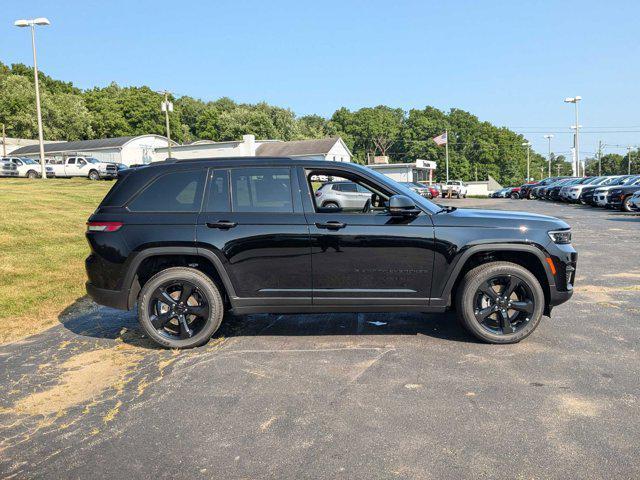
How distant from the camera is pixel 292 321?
602 centimetres

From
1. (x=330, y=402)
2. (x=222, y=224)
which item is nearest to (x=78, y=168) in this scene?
(x=222, y=224)

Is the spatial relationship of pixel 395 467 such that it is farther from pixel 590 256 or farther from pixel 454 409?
pixel 590 256

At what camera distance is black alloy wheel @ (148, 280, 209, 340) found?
5.09 metres

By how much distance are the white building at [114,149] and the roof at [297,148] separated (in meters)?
11.5

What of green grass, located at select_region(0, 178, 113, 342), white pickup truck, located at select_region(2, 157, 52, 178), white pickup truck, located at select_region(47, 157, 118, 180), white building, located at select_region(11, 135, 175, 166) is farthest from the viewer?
white building, located at select_region(11, 135, 175, 166)

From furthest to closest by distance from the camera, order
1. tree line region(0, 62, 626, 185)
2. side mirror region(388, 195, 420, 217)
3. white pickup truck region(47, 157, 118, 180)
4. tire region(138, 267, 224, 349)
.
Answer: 1. tree line region(0, 62, 626, 185)
2. white pickup truck region(47, 157, 118, 180)
3. tire region(138, 267, 224, 349)
4. side mirror region(388, 195, 420, 217)

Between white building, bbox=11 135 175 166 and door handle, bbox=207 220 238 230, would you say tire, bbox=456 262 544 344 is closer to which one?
door handle, bbox=207 220 238 230

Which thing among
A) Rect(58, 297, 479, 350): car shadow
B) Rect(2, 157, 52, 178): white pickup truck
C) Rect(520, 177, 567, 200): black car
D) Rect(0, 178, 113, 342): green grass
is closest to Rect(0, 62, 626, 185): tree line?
Rect(2, 157, 52, 178): white pickup truck

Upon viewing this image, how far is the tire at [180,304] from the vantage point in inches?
199

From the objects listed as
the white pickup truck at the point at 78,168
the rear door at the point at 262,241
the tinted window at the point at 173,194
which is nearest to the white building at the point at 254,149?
the white pickup truck at the point at 78,168

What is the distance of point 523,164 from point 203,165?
126806 mm

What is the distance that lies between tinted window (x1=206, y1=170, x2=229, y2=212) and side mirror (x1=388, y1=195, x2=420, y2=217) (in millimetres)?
1619

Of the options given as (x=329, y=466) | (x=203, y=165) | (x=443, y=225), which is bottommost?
(x=329, y=466)

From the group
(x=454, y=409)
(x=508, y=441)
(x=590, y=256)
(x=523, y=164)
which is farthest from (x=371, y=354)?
(x=523, y=164)
